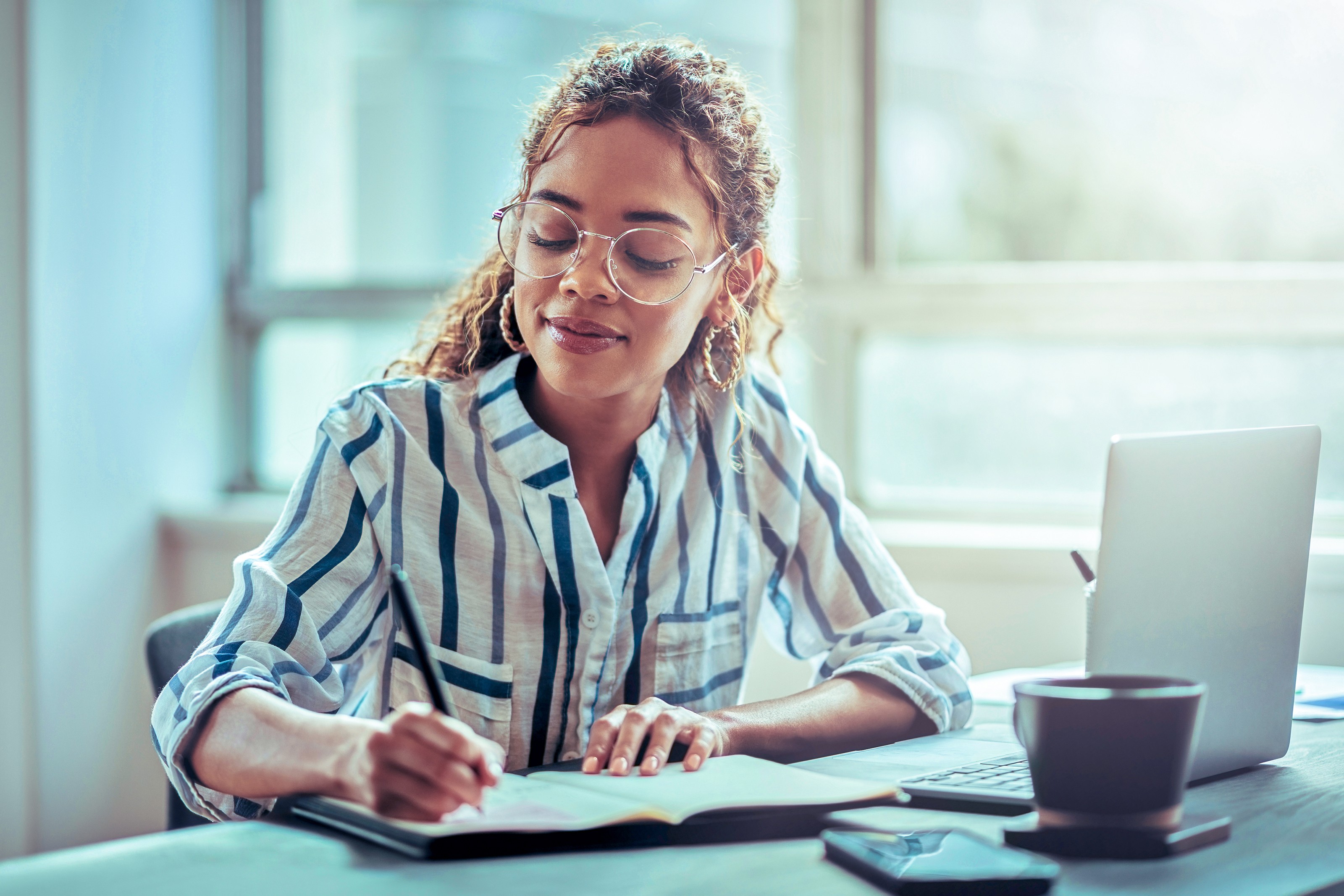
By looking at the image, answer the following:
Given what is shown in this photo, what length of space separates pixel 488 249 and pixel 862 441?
108cm

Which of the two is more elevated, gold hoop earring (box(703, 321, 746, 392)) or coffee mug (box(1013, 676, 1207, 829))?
gold hoop earring (box(703, 321, 746, 392))

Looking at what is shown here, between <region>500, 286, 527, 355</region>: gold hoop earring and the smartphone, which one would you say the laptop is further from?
<region>500, 286, 527, 355</region>: gold hoop earring

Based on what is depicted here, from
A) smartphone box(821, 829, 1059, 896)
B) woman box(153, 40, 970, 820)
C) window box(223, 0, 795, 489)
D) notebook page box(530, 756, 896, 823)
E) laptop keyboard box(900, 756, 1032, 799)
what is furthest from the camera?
window box(223, 0, 795, 489)

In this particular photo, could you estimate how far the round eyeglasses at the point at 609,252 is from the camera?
1364 mm

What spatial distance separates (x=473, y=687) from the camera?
4.48ft

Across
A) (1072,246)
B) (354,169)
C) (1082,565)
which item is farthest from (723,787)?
(354,169)

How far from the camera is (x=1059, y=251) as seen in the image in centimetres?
239

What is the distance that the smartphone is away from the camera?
746mm

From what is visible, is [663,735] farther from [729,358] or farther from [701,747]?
[729,358]

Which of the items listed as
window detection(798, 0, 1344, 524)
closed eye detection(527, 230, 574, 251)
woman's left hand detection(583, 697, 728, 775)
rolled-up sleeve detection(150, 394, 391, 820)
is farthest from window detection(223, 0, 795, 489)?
woman's left hand detection(583, 697, 728, 775)

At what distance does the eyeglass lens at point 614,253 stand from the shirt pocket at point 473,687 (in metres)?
0.42

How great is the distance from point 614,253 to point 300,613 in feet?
1.63

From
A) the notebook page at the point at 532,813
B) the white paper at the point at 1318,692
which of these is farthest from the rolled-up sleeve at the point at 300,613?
the white paper at the point at 1318,692

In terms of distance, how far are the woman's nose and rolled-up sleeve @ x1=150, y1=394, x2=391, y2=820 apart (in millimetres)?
257
